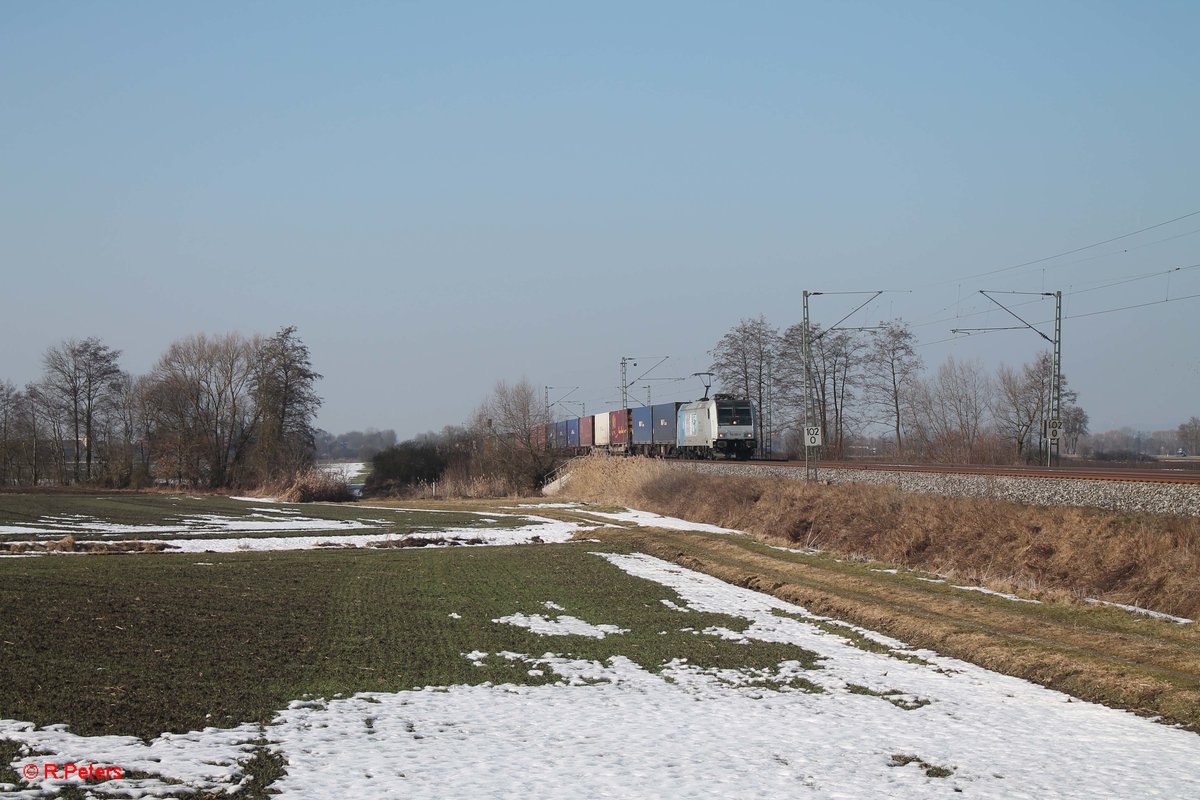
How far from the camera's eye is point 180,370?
266ft

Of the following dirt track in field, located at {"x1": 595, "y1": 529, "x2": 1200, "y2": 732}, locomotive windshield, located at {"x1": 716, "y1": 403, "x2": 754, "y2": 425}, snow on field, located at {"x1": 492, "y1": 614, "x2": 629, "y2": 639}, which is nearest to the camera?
dirt track in field, located at {"x1": 595, "y1": 529, "x2": 1200, "y2": 732}

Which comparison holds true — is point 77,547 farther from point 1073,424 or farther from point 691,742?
point 1073,424

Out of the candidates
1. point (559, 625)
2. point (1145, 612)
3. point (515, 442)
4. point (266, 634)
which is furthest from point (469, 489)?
point (266, 634)

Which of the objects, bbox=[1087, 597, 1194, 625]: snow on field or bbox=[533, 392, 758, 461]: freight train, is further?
bbox=[533, 392, 758, 461]: freight train

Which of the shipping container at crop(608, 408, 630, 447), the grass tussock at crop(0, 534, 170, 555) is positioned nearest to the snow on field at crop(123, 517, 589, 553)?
the grass tussock at crop(0, 534, 170, 555)

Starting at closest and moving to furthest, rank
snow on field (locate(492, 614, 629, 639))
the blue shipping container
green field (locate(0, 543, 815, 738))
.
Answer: green field (locate(0, 543, 815, 738))
snow on field (locate(492, 614, 629, 639))
the blue shipping container

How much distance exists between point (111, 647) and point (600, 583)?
10.8 meters

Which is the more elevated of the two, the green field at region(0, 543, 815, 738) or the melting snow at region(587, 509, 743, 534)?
the green field at region(0, 543, 815, 738)

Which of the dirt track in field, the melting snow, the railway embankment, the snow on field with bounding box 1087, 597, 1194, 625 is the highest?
the railway embankment

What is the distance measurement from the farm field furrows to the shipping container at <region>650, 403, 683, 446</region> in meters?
49.0

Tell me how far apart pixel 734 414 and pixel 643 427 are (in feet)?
48.0

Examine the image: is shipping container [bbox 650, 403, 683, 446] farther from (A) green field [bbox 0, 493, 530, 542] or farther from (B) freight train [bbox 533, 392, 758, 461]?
(A) green field [bbox 0, 493, 530, 542]

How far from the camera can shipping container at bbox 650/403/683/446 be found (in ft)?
220

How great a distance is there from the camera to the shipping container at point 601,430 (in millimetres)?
81000
